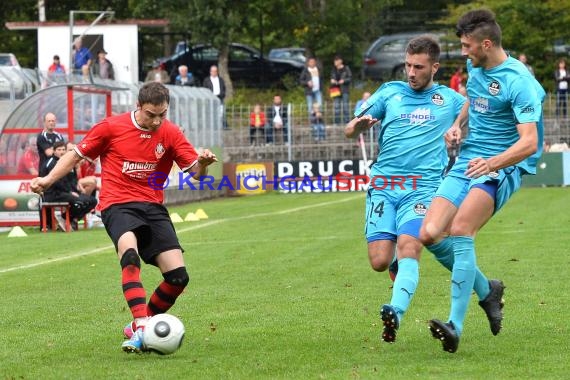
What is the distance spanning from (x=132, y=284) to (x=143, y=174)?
90cm

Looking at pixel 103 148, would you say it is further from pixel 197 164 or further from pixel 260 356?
pixel 260 356

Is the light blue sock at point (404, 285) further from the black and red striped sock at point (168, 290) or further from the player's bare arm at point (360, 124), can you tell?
the black and red striped sock at point (168, 290)

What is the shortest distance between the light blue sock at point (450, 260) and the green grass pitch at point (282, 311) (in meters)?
0.35

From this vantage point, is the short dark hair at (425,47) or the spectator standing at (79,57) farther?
the spectator standing at (79,57)

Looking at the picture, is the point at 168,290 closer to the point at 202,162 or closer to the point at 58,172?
the point at 202,162

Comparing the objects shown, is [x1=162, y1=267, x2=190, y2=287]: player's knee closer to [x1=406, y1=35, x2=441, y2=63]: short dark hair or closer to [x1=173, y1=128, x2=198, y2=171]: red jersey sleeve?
[x1=173, y1=128, x2=198, y2=171]: red jersey sleeve

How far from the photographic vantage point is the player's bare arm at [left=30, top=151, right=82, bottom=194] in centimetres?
927

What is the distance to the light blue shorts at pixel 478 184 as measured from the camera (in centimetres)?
884

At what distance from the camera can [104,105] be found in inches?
1043

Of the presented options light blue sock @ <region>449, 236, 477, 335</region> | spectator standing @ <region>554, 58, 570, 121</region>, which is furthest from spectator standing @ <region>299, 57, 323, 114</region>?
light blue sock @ <region>449, 236, 477, 335</region>

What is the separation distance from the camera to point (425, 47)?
31.1 feet

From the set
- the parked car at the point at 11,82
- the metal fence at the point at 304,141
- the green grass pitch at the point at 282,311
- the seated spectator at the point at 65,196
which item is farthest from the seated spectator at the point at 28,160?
the metal fence at the point at 304,141

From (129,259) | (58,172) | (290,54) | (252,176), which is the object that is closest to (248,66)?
(290,54)

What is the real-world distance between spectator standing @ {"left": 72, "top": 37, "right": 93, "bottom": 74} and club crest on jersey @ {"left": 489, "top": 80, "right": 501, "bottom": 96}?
2883cm
